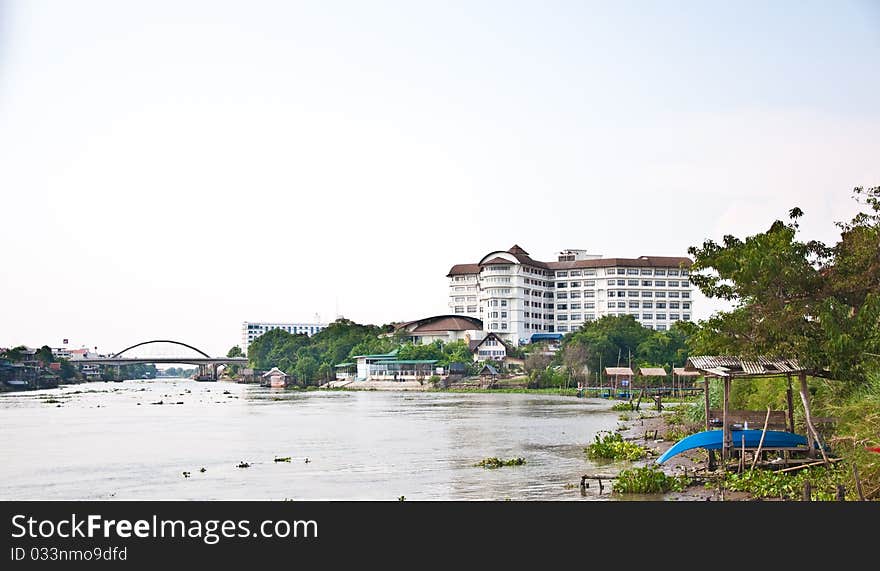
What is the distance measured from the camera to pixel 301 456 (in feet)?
37.8

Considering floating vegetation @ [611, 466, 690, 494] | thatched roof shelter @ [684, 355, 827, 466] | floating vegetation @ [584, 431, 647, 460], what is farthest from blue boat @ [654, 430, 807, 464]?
floating vegetation @ [584, 431, 647, 460]

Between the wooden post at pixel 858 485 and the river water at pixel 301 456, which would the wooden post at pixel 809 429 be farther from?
the wooden post at pixel 858 485

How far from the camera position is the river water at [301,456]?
8.34m

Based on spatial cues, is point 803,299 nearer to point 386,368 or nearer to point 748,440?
point 748,440

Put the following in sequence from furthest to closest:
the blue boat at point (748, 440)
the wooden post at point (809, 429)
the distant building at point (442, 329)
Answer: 1. the distant building at point (442, 329)
2. the blue boat at point (748, 440)
3. the wooden post at point (809, 429)

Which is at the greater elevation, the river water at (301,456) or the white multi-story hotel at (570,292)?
the white multi-story hotel at (570,292)

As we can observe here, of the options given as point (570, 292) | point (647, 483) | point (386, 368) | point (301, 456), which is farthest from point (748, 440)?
point (570, 292)

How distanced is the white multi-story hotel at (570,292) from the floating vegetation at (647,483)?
42668 mm

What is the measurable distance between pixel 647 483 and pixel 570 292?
1833 inches

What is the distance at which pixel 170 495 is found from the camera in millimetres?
8305

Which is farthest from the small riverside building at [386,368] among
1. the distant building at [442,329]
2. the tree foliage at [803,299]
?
the tree foliage at [803,299]
